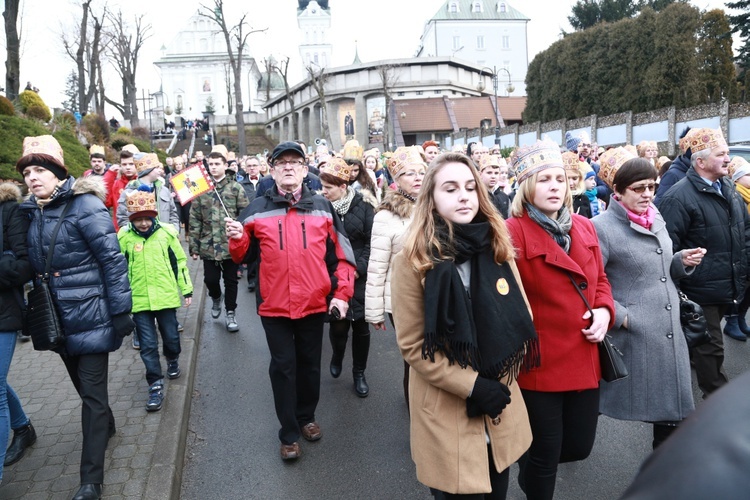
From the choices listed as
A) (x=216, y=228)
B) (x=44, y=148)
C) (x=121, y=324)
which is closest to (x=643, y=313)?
(x=121, y=324)

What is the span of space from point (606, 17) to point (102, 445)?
62.3m

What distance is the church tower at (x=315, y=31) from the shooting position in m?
110

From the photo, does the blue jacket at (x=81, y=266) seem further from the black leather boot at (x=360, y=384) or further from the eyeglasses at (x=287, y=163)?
the black leather boot at (x=360, y=384)

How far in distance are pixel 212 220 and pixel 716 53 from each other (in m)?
33.4

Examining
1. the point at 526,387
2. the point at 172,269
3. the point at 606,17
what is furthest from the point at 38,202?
the point at 606,17

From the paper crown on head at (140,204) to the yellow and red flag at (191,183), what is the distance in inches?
41.6

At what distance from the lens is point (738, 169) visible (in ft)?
20.9

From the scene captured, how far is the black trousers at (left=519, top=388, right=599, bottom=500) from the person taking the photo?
118 inches

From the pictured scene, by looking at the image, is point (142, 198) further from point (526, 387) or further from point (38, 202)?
point (526, 387)

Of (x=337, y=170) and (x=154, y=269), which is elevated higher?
(x=337, y=170)

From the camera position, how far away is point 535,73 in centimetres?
4397

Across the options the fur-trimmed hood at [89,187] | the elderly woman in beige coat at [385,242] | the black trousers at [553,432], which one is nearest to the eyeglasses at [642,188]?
the black trousers at [553,432]

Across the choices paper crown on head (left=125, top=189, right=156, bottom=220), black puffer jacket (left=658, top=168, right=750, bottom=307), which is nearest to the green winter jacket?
paper crown on head (left=125, top=189, right=156, bottom=220)

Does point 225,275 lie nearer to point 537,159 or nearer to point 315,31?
point 537,159
